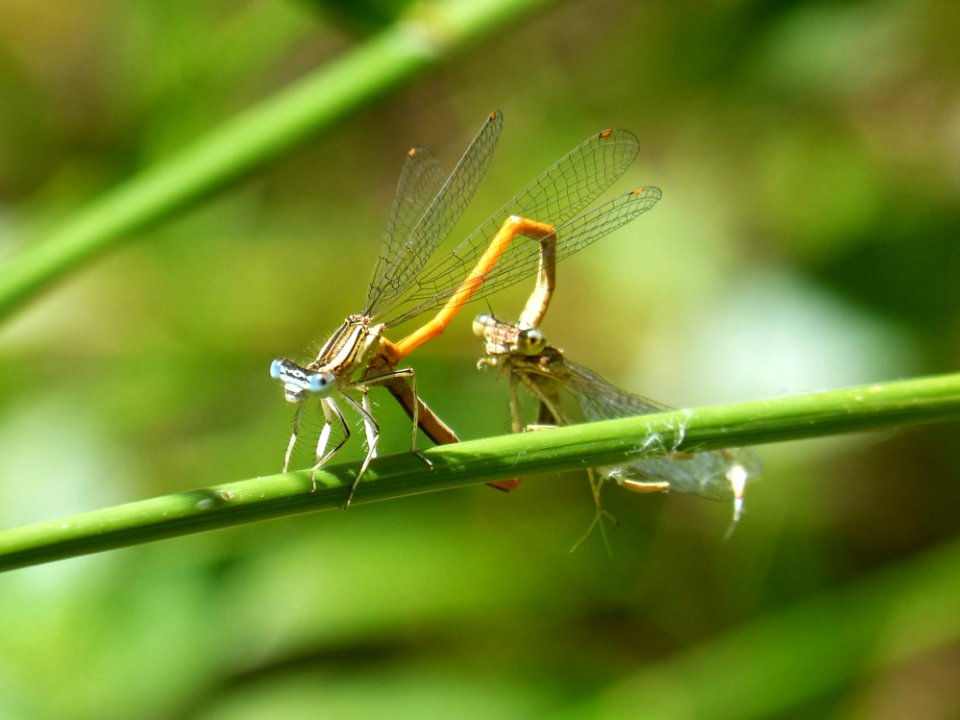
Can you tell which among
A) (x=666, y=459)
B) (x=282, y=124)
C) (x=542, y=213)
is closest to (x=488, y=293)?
(x=542, y=213)

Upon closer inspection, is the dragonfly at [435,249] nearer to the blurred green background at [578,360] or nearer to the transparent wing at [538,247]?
the transparent wing at [538,247]

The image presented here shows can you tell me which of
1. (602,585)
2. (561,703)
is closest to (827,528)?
(602,585)

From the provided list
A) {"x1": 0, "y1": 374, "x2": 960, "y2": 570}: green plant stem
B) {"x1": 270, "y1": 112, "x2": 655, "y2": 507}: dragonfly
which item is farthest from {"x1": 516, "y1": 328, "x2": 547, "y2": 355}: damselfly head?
{"x1": 0, "y1": 374, "x2": 960, "y2": 570}: green plant stem

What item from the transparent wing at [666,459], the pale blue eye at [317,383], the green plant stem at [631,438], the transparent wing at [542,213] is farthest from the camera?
the transparent wing at [542,213]

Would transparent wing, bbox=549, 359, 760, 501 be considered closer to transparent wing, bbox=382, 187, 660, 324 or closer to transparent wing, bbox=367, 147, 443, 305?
transparent wing, bbox=382, 187, 660, 324

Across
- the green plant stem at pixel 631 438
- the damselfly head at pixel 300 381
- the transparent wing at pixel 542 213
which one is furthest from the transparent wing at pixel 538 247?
the green plant stem at pixel 631 438

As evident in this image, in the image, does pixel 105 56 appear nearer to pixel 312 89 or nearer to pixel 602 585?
pixel 312 89

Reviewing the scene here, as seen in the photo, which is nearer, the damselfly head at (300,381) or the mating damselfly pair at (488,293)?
the damselfly head at (300,381)
